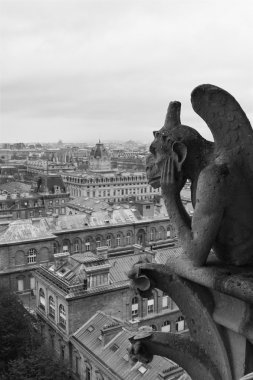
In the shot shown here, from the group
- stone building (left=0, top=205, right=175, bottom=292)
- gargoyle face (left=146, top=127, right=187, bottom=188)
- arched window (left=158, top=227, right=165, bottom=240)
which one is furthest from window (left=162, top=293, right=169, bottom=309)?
gargoyle face (left=146, top=127, right=187, bottom=188)

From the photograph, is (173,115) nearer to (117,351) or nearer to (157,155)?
(157,155)

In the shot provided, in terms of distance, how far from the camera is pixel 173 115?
6762mm

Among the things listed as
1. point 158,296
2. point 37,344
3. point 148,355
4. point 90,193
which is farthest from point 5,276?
point 90,193

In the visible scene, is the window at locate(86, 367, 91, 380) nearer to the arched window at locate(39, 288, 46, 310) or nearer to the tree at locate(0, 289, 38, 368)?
the tree at locate(0, 289, 38, 368)

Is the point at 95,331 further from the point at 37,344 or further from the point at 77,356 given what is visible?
the point at 37,344

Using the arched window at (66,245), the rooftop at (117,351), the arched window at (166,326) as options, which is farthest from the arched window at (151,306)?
the arched window at (66,245)

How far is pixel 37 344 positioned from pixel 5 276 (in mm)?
17423

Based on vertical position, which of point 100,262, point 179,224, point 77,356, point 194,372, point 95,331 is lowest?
point 77,356

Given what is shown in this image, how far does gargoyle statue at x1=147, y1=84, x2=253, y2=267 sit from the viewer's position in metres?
5.81

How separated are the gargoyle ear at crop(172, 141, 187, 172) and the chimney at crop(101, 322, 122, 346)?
23365 mm

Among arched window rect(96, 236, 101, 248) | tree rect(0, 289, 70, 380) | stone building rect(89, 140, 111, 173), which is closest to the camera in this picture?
tree rect(0, 289, 70, 380)

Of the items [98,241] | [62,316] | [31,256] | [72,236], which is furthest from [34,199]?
[62,316]

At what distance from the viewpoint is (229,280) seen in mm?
5785

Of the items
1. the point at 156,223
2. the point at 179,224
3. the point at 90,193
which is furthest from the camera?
the point at 90,193
